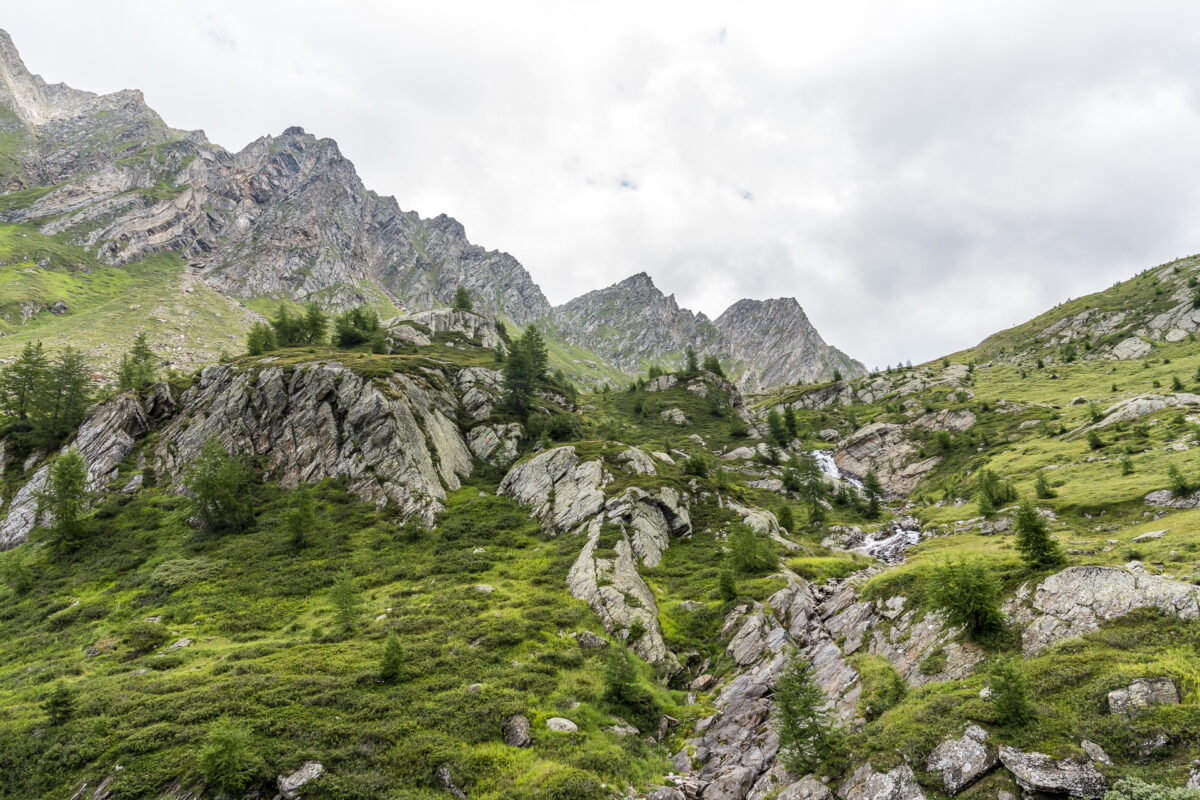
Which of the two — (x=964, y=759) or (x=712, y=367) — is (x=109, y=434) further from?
(x=712, y=367)

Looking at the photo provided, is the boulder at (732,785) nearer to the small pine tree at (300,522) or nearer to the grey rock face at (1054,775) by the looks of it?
the grey rock face at (1054,775)

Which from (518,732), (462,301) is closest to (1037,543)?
(518,732)

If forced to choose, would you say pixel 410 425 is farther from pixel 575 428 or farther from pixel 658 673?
pixel 658 673

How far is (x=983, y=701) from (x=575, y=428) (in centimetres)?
6573

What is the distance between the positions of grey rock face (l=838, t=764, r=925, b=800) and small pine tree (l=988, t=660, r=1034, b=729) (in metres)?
3.51

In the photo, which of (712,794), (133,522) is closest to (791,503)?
(712,794)

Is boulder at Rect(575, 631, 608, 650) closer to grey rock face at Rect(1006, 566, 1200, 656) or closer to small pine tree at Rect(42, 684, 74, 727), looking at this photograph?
grey rock face at Rect(1006, 566, 1200, 656)

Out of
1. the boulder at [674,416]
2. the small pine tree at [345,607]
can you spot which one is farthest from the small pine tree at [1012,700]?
the boulder at [674,416]

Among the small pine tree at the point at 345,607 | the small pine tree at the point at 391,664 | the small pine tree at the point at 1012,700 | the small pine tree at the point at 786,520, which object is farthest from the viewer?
the small pine tree at the point at 786,520

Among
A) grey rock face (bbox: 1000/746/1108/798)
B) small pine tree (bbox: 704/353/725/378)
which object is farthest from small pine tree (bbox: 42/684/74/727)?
small pine tree (bbox: 704/353/725/378)

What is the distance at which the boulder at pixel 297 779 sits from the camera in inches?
680

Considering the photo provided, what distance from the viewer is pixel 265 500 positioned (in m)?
54.5

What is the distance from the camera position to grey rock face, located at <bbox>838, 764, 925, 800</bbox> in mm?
13969

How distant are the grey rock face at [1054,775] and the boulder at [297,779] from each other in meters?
24.9
